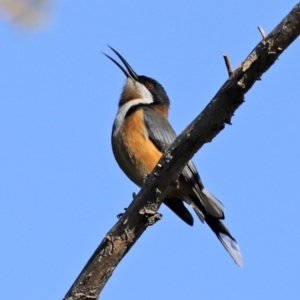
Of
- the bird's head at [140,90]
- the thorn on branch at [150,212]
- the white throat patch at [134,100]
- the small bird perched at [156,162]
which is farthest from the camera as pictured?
the bird's head at [140,90]

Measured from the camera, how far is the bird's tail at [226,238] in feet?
23.9

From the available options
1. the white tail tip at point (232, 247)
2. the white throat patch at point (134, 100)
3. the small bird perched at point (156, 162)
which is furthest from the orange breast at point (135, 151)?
the white tail tip at point (232, 247)

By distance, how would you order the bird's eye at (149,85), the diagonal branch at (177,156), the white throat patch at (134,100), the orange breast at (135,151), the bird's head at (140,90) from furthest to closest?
1. the bird's eye at (149,85)
2. the bird's head at (140,90)
3. the white throat patch at (134,100)
4. the orange breast at (135,151)
5. the diagonal branch at (177,156)

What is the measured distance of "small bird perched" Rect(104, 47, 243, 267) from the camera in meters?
7.28

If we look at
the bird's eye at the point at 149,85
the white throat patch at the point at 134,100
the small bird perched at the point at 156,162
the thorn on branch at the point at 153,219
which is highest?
the bird's eye at the point at 149,85

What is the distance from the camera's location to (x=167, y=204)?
7652 millimetres

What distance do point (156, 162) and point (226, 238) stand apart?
1000 millimetres

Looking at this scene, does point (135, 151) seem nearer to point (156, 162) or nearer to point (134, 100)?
point (156, 162)

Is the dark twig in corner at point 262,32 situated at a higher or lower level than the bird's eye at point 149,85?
lower

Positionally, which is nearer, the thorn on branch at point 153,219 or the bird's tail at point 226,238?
the thorn on branch at point 153,219

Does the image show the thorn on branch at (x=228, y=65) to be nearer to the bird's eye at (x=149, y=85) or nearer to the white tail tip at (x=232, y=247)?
the white tail tip at (x=232, y=247)

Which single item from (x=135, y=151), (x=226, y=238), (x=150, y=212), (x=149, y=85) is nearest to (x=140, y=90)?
(x=149, y=85)

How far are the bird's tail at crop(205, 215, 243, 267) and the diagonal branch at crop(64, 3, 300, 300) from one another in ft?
7.78

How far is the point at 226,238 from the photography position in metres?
7.32
